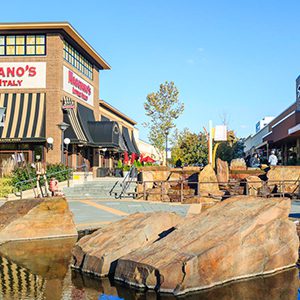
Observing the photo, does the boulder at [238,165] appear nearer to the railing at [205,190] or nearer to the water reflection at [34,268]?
the railing at [205,190]

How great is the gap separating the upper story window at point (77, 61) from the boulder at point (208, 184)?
15577 millimetres

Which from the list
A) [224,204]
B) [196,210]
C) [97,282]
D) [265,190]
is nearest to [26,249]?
[97,282]

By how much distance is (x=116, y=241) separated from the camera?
969cm

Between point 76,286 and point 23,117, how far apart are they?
27.1 meters

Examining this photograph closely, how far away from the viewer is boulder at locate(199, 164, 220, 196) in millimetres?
25688

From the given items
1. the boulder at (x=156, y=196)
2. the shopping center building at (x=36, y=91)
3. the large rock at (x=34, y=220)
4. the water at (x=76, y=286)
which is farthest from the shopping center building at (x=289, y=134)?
the water at (x=76, y=286)

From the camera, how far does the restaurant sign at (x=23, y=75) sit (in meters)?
34.7

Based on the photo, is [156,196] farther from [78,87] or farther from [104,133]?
[78,87]

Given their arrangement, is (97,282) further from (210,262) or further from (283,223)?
(283,223)

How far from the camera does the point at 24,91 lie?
34875mm

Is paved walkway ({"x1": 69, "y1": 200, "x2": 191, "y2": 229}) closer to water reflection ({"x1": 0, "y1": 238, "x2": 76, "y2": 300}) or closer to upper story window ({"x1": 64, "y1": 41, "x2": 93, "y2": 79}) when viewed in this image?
water reflection ({"x1": 0, "y1": 238, "x2": 76, "y2": 300})

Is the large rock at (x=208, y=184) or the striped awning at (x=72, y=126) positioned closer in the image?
the large rock at (x=208, y=184)

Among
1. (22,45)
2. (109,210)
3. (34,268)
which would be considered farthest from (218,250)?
(22,45)

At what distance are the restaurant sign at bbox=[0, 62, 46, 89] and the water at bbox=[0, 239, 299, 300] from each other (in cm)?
2556
